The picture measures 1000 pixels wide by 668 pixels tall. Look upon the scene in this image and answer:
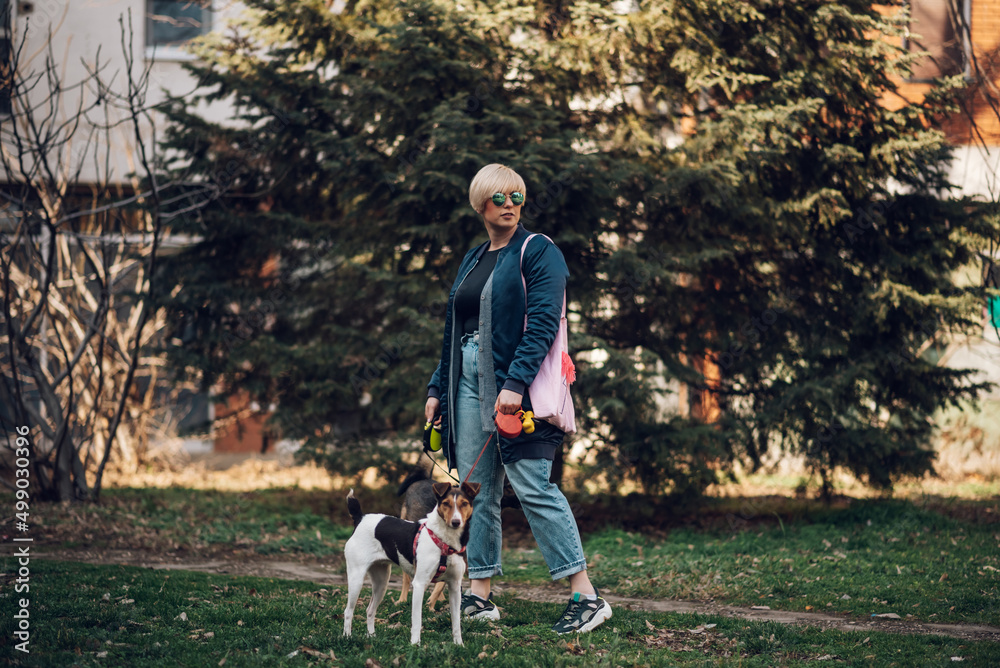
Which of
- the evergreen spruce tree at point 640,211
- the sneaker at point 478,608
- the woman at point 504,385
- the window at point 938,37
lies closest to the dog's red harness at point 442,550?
the woman at point 504,385

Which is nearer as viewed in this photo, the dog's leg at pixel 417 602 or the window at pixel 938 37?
the dog's leg at pixel 417 602

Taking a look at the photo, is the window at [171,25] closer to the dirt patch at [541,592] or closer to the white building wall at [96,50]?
the white building wall at [96,50]

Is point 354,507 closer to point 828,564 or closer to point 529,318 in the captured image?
point 529,318

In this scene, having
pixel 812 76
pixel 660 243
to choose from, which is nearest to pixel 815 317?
pixel 660 243

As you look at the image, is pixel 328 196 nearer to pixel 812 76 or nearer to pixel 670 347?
pixel 670 347

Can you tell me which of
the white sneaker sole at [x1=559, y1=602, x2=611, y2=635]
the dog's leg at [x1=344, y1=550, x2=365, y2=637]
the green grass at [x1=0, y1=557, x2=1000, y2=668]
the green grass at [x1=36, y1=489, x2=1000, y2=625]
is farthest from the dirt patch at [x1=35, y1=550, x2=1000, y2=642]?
the dog's leg at [x1=344, y1=550, x2=365, y2=637]

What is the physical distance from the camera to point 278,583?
16.1ft

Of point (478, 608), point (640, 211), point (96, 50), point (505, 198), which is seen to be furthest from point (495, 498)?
point (96, 50)

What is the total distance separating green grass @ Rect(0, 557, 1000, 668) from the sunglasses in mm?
1867

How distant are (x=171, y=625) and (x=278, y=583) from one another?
1.22 m

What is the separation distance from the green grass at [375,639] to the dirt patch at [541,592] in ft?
1.04

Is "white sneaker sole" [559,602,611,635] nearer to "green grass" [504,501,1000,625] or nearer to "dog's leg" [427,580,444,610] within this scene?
"dog's leg" [427,580,444,610]

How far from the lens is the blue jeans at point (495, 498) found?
3725 mm

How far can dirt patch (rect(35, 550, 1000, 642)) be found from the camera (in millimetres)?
4031
